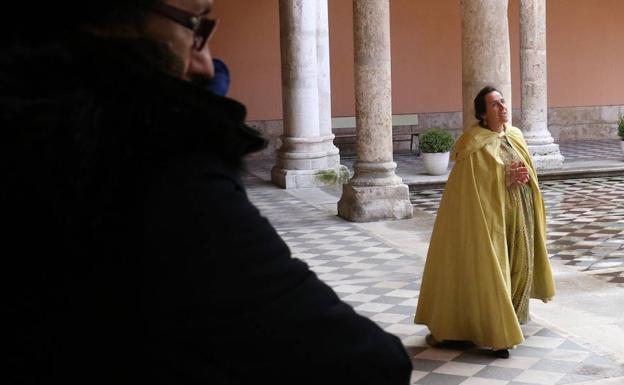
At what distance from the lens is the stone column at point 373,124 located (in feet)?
38.0

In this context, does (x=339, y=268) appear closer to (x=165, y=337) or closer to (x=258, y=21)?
(x=165, y=337)

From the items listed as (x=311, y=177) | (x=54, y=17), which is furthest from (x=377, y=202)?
(x=54, y=17)

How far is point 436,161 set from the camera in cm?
1620

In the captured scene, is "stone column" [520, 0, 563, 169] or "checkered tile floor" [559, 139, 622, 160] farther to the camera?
"checkered tile floor" [559, 139, 622, 160]

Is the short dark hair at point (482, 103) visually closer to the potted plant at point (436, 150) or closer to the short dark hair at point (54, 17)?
the short dark hair at point (54, 17)

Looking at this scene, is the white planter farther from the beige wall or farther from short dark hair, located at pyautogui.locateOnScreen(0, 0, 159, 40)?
short dark hair, located at pyautogui.locateOnScreen(0, 0, 159, 40)

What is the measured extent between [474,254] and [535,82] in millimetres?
11135

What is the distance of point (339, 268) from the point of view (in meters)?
9.21

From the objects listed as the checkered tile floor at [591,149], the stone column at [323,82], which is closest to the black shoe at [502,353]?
the stone column at [323,82]

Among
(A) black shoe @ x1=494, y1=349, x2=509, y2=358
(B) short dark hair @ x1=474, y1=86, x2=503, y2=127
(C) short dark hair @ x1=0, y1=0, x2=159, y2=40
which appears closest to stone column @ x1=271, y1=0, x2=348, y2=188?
(B) short dark hair @ x1=474, y1=86, x2=503, y2=127

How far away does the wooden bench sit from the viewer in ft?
69.2

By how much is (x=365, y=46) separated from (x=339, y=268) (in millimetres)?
3390

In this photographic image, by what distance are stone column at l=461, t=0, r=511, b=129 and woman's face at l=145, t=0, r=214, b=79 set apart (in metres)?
8.11

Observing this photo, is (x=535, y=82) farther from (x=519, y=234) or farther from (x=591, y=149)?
(x=519, y=234)
